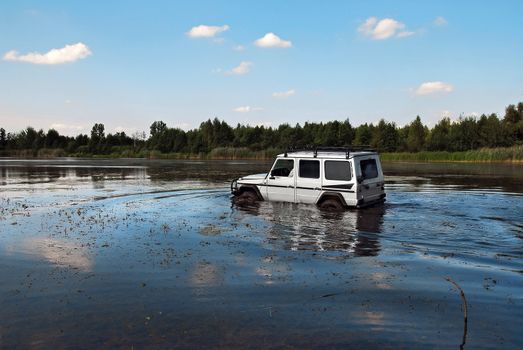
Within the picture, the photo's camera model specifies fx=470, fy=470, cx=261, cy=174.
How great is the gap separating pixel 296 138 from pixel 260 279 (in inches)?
3897

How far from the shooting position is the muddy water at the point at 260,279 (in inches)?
203

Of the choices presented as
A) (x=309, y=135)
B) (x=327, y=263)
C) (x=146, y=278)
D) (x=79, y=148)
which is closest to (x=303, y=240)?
(x=327, y=263)

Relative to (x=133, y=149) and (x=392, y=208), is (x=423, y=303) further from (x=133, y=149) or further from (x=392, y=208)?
(x=133, y=149)

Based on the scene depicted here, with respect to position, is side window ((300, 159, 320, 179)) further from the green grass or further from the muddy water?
the green grass

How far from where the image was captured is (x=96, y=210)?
1540 cm

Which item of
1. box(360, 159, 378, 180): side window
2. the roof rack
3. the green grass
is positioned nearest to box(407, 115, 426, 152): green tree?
the green grass

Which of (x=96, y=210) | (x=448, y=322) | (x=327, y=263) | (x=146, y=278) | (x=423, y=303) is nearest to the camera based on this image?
(x=448, y=322)

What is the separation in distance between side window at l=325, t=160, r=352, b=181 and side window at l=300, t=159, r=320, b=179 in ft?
1.13

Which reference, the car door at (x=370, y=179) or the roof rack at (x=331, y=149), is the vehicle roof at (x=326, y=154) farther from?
the car door at (x=370, y=179)

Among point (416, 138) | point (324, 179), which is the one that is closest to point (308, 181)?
point (324, 179)

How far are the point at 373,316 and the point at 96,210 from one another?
11.8 m

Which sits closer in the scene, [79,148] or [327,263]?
[327,263]

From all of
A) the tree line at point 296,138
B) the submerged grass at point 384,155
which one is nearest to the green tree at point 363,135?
the tree line at point 296,138

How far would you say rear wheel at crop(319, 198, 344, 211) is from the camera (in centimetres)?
1463
